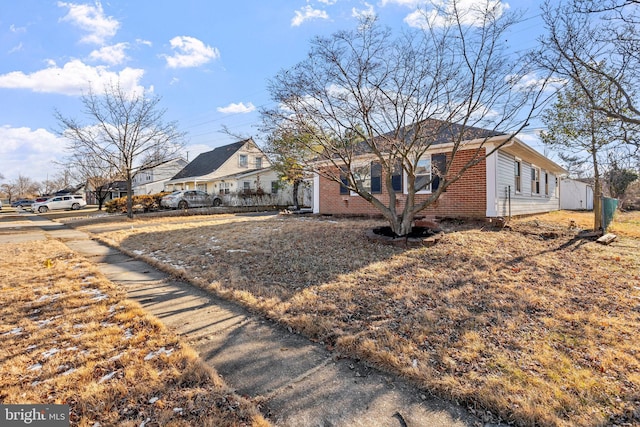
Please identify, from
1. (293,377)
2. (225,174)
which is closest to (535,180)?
(293,377)

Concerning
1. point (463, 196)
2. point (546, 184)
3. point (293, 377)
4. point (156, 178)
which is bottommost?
point (293, 377)

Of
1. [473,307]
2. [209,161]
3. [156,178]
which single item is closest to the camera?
[473,307]

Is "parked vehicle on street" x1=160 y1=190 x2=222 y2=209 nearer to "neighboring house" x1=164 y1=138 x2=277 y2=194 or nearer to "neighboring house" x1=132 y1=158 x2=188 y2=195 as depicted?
"neighboring house" x1=164 y1=138 x2=277 y2=194

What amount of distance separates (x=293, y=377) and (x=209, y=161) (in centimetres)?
3151

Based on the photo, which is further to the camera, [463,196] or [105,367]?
[463,196]

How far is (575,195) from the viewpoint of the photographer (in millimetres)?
24641

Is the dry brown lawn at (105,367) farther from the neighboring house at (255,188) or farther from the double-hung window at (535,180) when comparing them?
the neighboring house at (255,188)

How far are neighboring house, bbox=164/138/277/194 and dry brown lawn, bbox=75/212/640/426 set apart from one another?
1886 centimetres

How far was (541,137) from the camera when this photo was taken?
1086cm

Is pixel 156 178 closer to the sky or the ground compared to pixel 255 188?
closer to the sky

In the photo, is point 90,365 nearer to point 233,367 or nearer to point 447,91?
point 233,367

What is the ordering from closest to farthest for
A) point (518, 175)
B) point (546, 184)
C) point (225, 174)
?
1. point (518, 175)
2. point (546, 184)
3. point (225, 174)

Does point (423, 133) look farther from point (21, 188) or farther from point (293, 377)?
point (21, 188)

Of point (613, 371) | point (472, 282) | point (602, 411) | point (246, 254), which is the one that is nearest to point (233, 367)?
point (602, 411)
